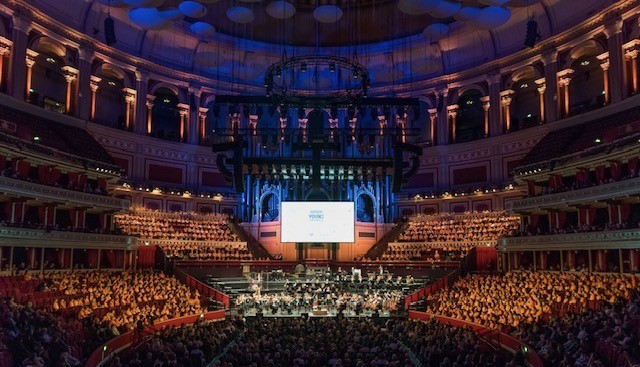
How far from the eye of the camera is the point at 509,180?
1353 inches

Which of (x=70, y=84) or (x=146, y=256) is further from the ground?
(x=70, y=84)

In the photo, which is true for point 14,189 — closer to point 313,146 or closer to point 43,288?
point 43,288

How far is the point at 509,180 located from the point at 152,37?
24.4m

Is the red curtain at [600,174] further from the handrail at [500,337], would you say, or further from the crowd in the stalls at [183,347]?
the crowd in the stalls at [183,347]

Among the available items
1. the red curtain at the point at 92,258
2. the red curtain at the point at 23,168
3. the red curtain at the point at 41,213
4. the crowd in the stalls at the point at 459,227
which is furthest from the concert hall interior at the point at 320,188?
the red curtain at the point at 23,168

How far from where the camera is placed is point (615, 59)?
2817 cm

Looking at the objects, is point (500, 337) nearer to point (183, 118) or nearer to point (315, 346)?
point (315, 346)

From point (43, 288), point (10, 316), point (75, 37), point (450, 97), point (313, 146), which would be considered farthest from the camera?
point (450, 97)

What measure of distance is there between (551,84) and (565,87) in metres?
0.78

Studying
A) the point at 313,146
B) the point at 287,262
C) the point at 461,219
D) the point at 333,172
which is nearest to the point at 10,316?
the point at 313,146

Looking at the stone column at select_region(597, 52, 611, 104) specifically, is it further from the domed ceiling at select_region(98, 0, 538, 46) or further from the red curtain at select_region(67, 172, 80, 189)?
the red curtain at select_region(67, 172, 80, 189)

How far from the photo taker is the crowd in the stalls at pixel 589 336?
1294 centimetres

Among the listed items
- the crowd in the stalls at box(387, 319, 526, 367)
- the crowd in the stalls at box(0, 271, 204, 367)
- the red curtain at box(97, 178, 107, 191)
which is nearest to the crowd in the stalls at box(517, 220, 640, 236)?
the crowd in the stalls at box(387, 319, 526, 367)

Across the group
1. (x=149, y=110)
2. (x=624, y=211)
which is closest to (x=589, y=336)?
(x=624, y=211)
